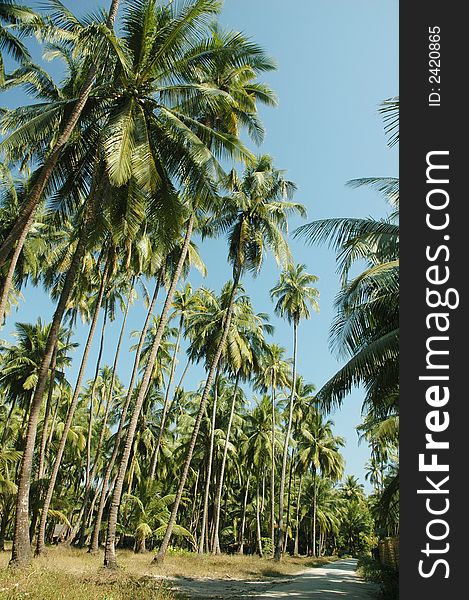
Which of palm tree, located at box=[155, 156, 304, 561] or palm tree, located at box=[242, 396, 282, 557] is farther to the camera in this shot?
palm tree, located at box=[242, 396, 282, 557]

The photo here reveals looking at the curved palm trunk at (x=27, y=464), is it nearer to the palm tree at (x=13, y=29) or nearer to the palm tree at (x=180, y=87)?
the palm tree at (x=180, y=87)

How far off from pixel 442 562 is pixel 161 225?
1119 centimetres

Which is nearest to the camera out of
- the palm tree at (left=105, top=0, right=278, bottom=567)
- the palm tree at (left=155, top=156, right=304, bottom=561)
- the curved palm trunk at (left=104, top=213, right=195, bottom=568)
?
the palm tree at (left=105, top=0, right=278, bottom=567)

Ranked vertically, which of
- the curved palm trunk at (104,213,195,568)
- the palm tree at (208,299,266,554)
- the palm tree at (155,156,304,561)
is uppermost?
the palm tree at (155,156,304,561)

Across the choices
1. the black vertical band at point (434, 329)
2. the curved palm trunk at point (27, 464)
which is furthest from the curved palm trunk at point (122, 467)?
the black vertical band at point (434, 329)

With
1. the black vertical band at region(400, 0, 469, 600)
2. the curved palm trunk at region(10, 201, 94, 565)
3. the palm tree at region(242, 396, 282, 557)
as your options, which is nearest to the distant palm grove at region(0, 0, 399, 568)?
the curved palm trunk at region(10, 201, 94, 565)

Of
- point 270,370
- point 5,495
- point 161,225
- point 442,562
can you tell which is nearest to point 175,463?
point 270,370

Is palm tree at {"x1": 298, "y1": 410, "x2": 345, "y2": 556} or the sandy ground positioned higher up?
palm tree at {"x1": 298, "y1": 410, "x2": 345, "y2": 556}

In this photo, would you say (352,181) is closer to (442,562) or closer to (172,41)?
(172,41)

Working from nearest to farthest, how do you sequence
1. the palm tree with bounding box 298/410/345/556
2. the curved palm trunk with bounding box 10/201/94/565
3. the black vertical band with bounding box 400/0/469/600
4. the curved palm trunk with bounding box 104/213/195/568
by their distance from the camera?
the black vertical band with bounding box 400/0/469/600
the curved palm trunk with bounding box 10/201/94/565
the curved palm trunk with bounding box 104/213/195/568
the palm tree with bounding box 298/410/345/556

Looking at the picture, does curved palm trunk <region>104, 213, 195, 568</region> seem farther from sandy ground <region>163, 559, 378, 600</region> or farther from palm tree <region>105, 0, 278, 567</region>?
palm tree <region>105, 0, 278, 567</region>

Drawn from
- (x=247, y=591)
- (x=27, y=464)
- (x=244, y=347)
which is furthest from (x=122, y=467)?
(x=244, y=347)

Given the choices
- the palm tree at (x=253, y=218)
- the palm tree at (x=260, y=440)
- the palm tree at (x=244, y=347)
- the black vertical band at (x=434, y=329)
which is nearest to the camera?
the black vertical band at (x=434, y=329)

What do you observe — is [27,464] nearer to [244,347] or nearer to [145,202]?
[145,202]
